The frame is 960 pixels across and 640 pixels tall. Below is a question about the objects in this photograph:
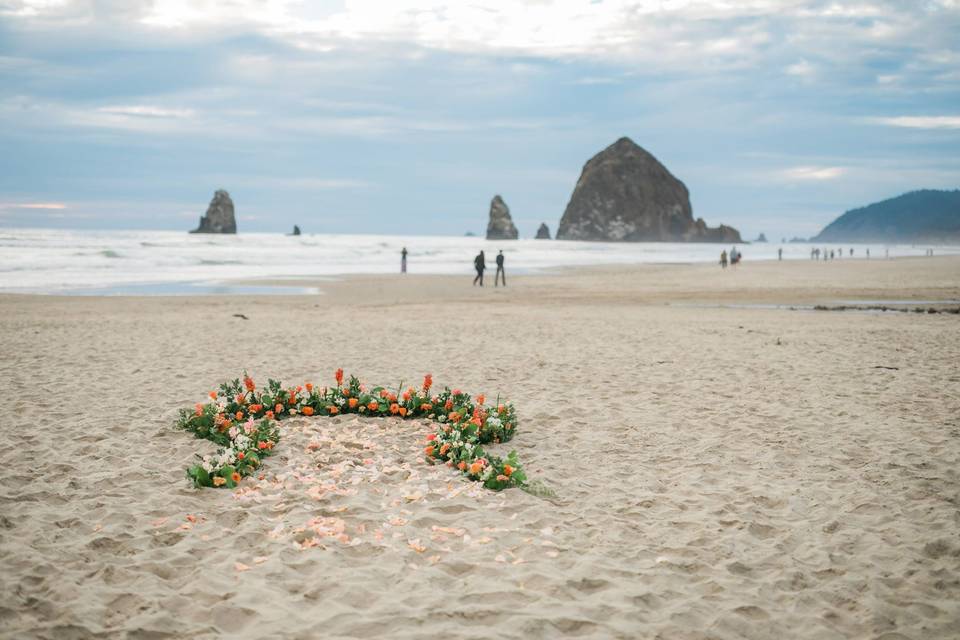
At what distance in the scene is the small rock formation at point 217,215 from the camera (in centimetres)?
14925

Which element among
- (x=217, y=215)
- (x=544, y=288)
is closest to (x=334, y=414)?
(x=544, y=288)

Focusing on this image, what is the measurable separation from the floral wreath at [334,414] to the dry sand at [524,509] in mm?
188

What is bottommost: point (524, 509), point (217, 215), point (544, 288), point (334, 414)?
point (524, 509)

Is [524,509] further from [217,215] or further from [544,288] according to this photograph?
A: [217,215]

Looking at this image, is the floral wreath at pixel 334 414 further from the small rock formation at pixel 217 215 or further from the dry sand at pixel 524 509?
the small rock formation at pixel 217 215

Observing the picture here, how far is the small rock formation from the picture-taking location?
5876 inches

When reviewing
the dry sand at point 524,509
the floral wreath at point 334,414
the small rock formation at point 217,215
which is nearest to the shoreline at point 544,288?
the dry sand at point 524,509

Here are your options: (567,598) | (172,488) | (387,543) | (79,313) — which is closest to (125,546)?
(172,488)

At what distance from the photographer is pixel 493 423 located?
744 cm

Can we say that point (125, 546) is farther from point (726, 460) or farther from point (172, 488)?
point (726, 460)

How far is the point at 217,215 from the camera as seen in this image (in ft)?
490

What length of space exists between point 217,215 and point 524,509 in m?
156

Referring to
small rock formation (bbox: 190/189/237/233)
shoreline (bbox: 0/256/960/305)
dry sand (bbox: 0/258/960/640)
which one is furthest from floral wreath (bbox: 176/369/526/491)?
small rock formation (bbox: 190/189/237/233)

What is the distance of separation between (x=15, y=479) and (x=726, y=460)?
21.3ft
